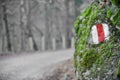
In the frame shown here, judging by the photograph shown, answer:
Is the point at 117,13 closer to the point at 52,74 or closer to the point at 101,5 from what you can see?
the point at 101,5

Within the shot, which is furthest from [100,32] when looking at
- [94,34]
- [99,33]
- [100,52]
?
[100,52]

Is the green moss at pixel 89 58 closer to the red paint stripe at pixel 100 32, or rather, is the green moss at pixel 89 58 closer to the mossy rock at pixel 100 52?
the mossy rock at pixel 100 52

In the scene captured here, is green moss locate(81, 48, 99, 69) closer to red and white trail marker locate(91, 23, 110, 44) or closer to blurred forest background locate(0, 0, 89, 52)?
red and white trail marker locate(91, 23, 110, 44)

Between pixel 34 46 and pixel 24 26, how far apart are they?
2.04 meters

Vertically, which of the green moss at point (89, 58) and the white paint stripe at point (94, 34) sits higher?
the white paint stripe at point (94, 34)

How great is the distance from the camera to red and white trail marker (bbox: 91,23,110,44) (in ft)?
22.9

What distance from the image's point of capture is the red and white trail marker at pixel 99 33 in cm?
698

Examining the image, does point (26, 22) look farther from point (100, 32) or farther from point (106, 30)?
point (106, 30)

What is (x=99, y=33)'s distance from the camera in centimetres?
712

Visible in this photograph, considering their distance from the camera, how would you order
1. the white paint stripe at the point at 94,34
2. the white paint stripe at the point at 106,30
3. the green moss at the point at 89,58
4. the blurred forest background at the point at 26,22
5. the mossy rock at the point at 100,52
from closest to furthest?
the mossy rock at the point at 100,52 → the green moss at the point at 89,58 → the white paint stripe at the point at 106,30 → the white paint stripe at the point at 94,34 → the blurred forest background at the point at 26,22

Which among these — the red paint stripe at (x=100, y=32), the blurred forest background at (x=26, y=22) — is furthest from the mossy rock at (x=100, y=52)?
the blurred forest background at (x=26, y=22)

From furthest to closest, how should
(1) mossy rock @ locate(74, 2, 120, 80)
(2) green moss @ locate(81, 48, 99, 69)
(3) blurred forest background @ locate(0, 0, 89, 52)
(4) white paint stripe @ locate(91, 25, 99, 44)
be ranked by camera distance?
1. (3) blurred forest background @ locate(0, 0, 89, 52)
2. (4) white paint stripe @ locate(91, 25, 99, 44)
3. (2) green moss @ locate(81, 48, 99, 69)
4. (1) mossy rock @ locate(74, 2, 120, 80)

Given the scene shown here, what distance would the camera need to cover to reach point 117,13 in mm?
6801

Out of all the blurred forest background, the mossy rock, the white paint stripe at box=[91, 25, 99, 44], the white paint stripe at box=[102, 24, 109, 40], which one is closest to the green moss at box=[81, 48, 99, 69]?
the mossy rock
